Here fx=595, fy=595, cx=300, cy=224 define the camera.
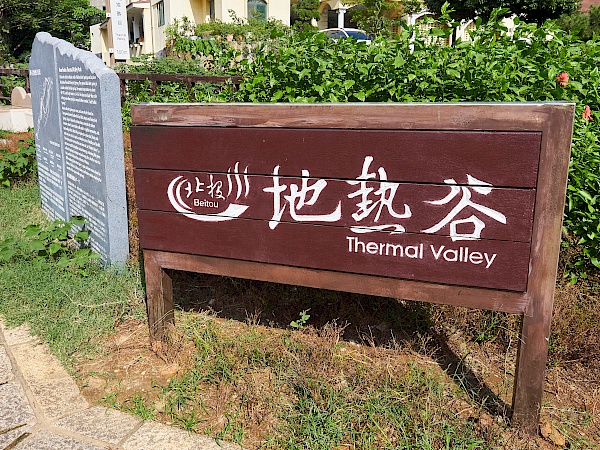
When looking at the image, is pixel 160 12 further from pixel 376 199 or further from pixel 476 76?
pixel 376 199

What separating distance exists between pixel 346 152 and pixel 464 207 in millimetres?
521

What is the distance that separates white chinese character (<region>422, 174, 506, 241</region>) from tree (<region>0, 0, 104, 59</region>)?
34720mm

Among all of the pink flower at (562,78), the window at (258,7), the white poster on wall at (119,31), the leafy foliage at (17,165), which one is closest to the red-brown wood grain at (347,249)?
the pink flower at (562,78)

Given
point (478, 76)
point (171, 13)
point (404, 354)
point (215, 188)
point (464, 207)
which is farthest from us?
point (171, 13)

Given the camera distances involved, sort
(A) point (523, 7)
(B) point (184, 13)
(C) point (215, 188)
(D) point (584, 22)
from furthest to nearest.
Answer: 1. (B) point (184, 13)
2. (D) point (584, 22)
3. (A) point (523, 7)
4. (C) point (215, 188)

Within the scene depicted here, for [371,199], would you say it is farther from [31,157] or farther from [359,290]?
[31,157]

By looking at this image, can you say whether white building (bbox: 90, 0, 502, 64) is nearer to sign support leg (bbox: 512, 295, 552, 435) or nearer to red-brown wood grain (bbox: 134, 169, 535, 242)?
red-brown wood grain (bbox: 134, 169, 535, 242)

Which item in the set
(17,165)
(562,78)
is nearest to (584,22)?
(17,165)

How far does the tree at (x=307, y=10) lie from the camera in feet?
111

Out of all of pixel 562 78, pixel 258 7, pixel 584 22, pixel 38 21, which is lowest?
pixel 562 78

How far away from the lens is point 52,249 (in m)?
4.04

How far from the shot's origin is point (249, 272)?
2.77 m

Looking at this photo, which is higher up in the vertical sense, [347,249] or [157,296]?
[347,249]

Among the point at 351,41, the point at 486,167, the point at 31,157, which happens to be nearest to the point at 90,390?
the point at 486,167
